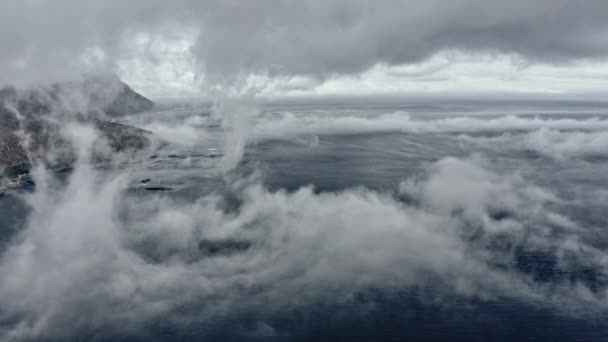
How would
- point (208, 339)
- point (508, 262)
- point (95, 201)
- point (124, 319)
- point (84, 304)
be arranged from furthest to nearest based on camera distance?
point (95, 201) → point (508, 262) → point (84, 304) → point (124, 319) → point (208, 339)

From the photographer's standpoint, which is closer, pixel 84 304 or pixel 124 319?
pixel 124 319

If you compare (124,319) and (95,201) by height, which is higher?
(95,201)

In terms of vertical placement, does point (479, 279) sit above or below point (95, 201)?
below

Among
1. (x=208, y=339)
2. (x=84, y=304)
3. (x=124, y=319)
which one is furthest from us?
(x=84, y=304)

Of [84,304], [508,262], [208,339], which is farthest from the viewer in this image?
[508,262]

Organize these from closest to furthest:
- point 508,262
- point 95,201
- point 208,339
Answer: point 208,339, point 508,262, point 95,201

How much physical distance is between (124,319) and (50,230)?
81.5 metres

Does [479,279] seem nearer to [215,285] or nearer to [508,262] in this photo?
[508,262]

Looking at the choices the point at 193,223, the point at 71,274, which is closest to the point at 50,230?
the point at 71,274

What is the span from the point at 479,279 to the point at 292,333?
63.5m

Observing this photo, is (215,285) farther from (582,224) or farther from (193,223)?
(582,224)

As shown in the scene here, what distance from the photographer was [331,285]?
127875 millimetres

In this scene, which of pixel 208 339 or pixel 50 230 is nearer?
pixel 208 339

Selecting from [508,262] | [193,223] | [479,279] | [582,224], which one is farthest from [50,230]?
[582,224]
